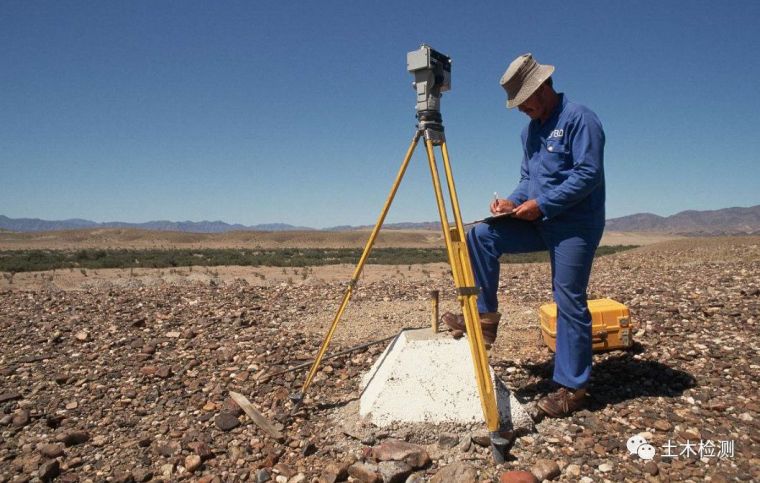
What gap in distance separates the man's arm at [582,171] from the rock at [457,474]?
1750 mm

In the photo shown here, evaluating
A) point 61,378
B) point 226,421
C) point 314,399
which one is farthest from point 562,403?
point 61,378

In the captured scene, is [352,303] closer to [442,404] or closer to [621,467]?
[442,404]

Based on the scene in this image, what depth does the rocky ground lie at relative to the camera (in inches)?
113

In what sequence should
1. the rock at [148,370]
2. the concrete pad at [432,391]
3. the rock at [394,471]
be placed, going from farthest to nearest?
the rock at [148,370]
the concrete pad at [432,391]
the rock at [394,471]

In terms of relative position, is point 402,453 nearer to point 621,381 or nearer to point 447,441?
point 447,441

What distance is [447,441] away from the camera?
119 inches

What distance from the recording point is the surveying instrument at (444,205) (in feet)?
9.04

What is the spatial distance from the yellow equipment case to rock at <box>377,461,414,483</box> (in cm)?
248

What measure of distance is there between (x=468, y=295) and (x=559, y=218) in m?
0.93

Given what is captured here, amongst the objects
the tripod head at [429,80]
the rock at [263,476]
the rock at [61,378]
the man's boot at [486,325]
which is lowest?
the rock at [263,476]

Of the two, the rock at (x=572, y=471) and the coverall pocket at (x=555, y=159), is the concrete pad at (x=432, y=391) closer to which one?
the rock at (x=572, y=471)

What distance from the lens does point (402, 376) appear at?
3.33 meters

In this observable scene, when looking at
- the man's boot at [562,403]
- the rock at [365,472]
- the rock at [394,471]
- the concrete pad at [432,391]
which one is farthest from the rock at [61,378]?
the man's boot at [562,403]

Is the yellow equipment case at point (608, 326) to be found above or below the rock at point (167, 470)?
above
